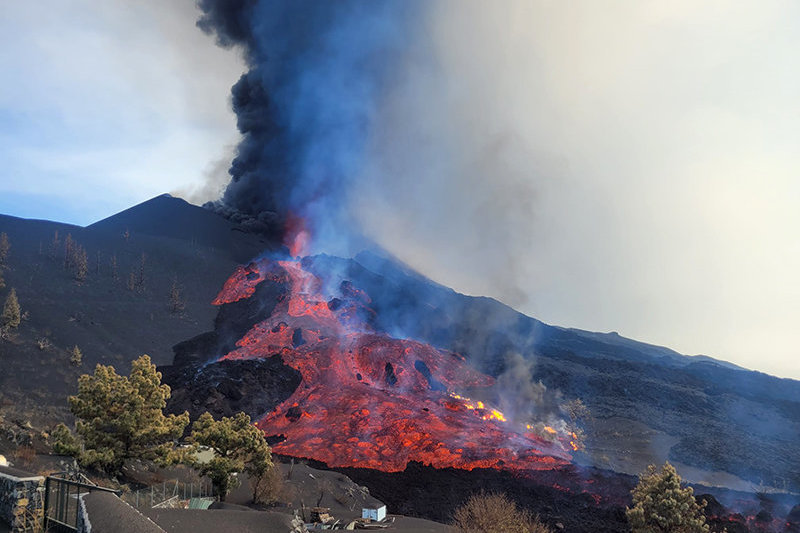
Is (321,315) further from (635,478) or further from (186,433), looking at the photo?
(635,478)

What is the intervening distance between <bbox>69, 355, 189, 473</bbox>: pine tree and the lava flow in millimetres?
23130

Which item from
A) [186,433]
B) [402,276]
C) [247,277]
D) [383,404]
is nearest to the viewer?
[186,433]

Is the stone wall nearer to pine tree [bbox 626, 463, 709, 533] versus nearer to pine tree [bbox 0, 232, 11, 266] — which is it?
pine tree [bbox 626, 463, 709, 533]

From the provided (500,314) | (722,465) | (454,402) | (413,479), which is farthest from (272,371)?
(500,314)

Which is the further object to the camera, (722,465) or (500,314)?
(500,314)

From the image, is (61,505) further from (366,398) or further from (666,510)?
(366,398)

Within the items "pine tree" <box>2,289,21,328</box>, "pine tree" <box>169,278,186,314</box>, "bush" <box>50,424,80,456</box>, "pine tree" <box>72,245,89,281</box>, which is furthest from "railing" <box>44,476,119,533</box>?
"pine tree" <box>72,245,89,281</box>

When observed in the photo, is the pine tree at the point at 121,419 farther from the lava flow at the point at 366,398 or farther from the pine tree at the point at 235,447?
the lava flow at the point at 366,398

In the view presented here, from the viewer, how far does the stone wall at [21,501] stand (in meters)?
12.1

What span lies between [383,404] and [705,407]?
52717 millimetres

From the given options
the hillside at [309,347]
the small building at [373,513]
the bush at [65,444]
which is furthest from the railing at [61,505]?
the small building at [373,513]

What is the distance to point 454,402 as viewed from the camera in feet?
198

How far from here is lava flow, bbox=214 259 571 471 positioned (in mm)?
48688

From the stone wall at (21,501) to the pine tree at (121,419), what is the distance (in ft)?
44.4
